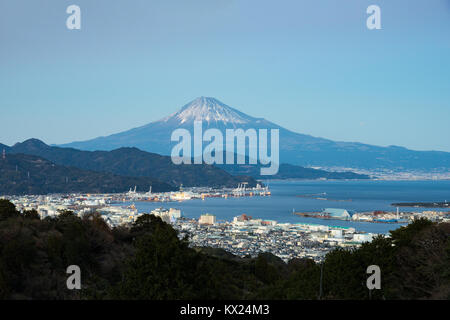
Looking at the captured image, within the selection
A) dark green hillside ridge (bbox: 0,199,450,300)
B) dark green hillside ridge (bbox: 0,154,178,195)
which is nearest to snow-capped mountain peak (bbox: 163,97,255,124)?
dark green hillside ridge (bbox: 0,154,178,195)

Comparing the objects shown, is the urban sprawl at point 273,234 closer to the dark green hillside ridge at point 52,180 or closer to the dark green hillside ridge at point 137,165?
the dark green hillside ridge at point 52,180

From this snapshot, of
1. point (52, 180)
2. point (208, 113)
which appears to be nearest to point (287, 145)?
point (208, 113)

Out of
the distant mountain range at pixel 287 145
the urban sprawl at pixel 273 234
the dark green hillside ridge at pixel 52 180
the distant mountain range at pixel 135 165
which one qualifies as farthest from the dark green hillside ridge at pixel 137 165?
the urban sprawl at pixel 273 234

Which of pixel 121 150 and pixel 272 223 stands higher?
pixel 121 150

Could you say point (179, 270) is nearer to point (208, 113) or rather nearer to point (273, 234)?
point (273, 234)

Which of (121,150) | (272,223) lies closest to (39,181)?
(121,150)

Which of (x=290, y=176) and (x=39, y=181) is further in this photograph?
(x=290, y=176)
